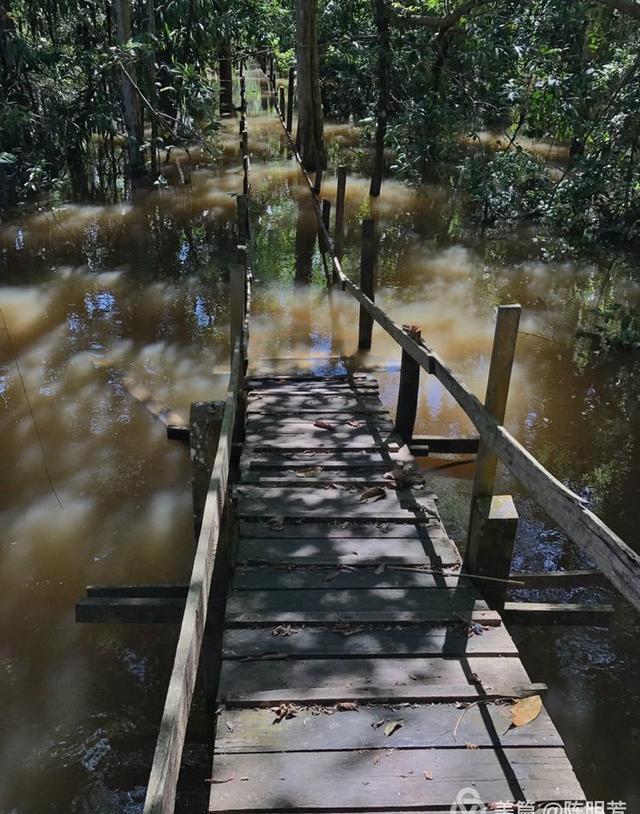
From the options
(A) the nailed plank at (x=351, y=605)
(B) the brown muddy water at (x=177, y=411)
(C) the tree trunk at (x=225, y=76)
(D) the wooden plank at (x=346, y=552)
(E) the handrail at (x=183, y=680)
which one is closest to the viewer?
(E) the handrail at (x=183, y=680)

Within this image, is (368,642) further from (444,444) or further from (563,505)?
(444,444)

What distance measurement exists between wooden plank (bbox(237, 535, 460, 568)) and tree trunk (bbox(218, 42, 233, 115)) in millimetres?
21923

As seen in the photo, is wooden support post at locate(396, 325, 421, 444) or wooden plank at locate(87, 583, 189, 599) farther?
wooden support post at locate(396, 325, 421, 444)

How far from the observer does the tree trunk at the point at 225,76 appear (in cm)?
2375

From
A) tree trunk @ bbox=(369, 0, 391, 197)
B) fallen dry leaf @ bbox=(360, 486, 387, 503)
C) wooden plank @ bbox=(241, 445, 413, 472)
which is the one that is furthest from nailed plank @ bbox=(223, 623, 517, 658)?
tree trunk @ bbox=(369, 0, 391, 197)

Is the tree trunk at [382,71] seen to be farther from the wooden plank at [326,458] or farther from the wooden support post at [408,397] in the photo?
the wooden plank at [326,458]

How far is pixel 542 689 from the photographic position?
9.98ft

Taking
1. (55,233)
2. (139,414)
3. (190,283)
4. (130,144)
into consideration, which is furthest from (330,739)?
(130,144)

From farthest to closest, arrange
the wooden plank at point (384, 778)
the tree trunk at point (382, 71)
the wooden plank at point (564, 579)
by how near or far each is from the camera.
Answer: the tree trunk at point (382, 71)
the wooden plank at point (564, 579)
the wooden plank at point (384, 778)

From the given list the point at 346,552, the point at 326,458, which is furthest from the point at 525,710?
the point at 326,458

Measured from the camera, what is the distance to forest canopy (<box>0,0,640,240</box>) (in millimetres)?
11164

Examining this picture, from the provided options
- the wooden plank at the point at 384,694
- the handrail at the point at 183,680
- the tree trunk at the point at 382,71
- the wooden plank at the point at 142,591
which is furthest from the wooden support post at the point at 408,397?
the tree trunk at the point at 382,71

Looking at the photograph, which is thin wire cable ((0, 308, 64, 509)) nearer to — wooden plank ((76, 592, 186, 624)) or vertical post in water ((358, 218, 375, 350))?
wooden plank ((76, 592, 186, 624))

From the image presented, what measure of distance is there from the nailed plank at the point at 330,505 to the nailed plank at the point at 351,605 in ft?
2.26
